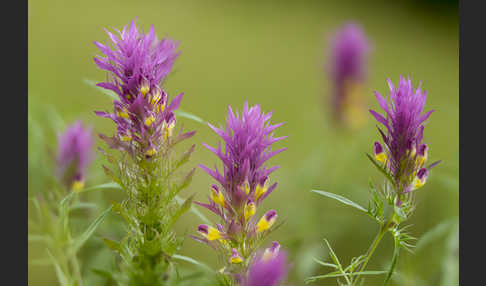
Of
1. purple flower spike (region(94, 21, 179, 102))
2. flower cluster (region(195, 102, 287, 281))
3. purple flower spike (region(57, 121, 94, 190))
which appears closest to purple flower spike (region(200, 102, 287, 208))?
flower cluster (region(195, 102, 287, 281))

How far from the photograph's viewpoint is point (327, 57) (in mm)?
1675

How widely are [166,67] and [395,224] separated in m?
0.35

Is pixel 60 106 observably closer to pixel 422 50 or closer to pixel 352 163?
pixel 352 163

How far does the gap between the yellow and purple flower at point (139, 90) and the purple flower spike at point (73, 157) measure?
0.22 m

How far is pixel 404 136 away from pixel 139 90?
0.33m

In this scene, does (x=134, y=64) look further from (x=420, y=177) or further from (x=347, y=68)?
(x=347, y=68)

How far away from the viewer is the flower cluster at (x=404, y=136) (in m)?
0.62

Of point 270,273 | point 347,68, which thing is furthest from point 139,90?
point 347,68

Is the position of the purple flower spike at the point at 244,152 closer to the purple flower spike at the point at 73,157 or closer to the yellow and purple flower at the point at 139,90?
the yellow and purple flower at the point at 139,90

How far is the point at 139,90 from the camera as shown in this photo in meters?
0.61

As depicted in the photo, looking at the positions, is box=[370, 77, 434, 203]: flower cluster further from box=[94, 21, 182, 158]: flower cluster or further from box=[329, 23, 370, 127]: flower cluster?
box=[329, 23, 370, 127]: flower cluster

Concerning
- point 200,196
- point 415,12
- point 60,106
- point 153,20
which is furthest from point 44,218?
point 415,12

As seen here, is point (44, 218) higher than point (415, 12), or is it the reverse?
point (415, 12)

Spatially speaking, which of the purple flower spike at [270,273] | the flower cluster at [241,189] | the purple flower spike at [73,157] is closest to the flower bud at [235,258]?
the flower cluster at [241,189]
